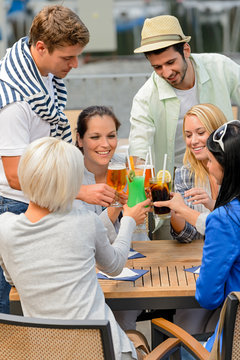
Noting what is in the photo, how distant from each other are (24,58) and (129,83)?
3456 millimetres

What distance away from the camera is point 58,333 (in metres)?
1.46

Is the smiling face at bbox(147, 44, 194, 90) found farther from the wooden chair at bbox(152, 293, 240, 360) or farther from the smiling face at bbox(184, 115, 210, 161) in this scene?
the wooden chair at bbox(152, 293, 240, 360)

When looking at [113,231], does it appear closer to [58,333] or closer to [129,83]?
[58,333]

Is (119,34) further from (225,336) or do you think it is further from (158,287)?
(225,336)

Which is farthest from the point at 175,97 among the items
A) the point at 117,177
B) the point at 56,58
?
the point at 56,58

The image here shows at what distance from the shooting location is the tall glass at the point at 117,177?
2547 millimetres

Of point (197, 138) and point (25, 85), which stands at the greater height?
point (25, 85)

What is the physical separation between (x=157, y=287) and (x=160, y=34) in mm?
1616

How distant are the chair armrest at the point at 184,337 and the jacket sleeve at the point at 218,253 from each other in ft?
0.50

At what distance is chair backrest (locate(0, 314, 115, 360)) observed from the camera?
4.67ft

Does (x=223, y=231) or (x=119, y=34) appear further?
(x=119, y=34)

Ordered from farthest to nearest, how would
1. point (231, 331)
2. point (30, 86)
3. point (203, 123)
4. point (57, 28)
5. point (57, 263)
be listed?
point (203, 123), point (30, 86), point (57, 28), point (57, 263), point (231, 331)

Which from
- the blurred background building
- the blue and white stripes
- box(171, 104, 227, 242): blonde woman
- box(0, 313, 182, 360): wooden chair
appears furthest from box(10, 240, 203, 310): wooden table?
the blurred background building

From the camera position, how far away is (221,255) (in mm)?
1879
